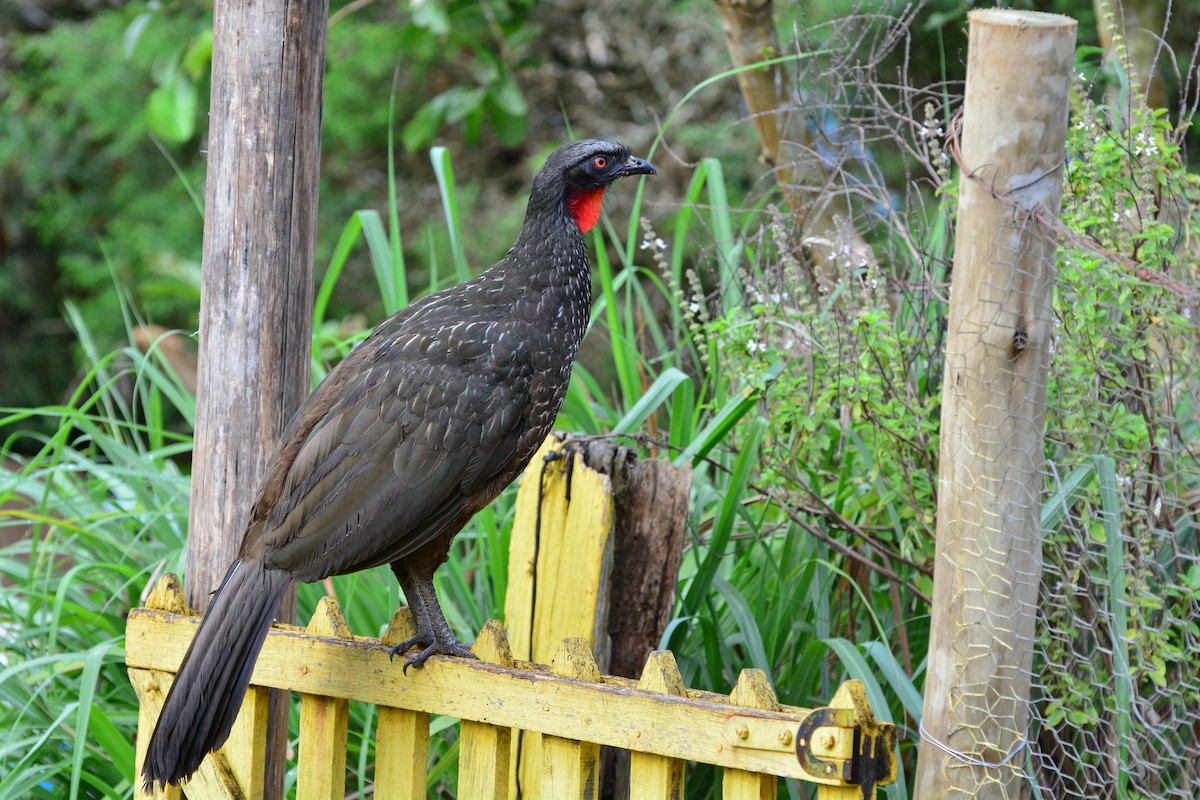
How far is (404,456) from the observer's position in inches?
84.0

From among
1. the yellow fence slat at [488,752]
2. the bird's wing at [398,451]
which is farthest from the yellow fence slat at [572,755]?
the bird's wing at [398,451]

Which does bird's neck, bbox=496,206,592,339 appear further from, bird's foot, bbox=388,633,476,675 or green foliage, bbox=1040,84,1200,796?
green foliage, bbox=1040,84,1200,796

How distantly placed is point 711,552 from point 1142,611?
812 mm

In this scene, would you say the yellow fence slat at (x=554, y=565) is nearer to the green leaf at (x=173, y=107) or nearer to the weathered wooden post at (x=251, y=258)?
the weathered wooden post at (x=251, y=258)

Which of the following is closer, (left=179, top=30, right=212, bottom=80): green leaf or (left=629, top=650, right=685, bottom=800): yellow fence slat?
(left=629, top=650, right=685, bottom=800): yellow fence slat

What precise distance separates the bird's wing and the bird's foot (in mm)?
161

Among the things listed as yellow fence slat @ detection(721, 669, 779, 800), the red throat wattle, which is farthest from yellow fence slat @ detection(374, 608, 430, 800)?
the red throat wattle

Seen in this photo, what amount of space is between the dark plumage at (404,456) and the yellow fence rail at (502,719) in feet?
0.39

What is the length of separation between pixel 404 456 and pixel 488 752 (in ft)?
1.78

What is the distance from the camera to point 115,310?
7.10 metres

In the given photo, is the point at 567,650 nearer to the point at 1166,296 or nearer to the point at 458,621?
the point at 458,621

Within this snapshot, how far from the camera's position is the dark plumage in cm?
200

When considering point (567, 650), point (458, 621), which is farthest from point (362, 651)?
point (458, 621)

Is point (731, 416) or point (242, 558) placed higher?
point (731, 416)
